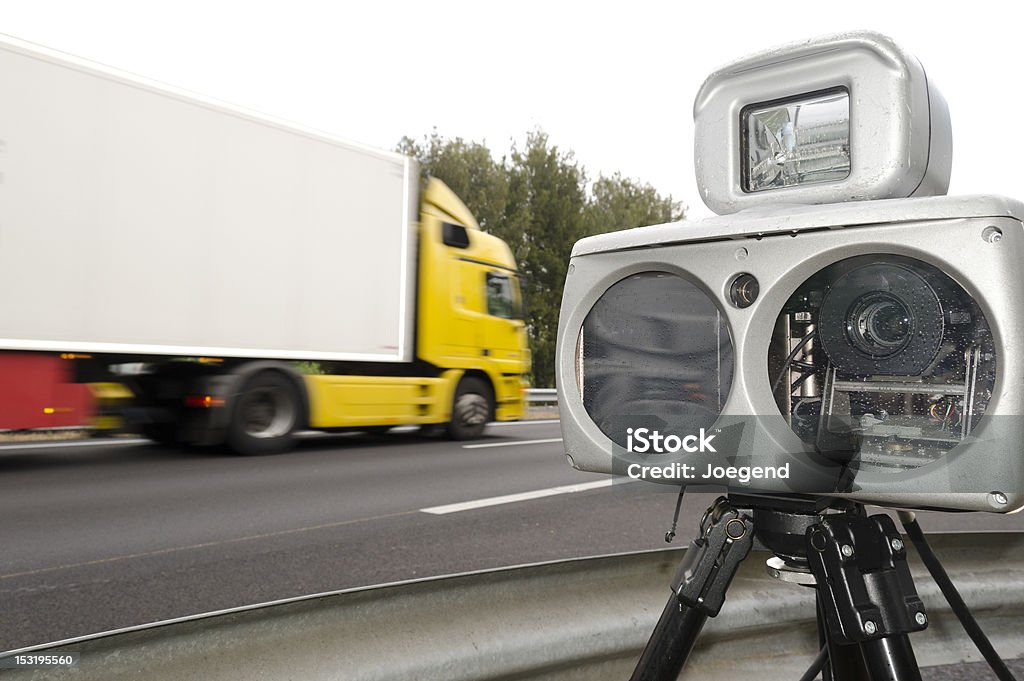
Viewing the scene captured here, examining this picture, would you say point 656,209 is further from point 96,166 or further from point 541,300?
point 96,166

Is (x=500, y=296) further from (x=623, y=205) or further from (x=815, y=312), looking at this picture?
(x=623, y=205)

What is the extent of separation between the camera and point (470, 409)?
1188 centimetres

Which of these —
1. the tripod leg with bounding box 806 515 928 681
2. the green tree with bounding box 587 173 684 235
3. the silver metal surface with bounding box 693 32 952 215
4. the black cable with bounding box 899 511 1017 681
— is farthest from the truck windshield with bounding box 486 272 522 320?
the green tree with bounding box 587 173 684 235

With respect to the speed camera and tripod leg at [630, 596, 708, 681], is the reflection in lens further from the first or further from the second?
tripod leg at [630, 596, 708, 681]

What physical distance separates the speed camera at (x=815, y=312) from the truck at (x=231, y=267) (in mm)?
7816

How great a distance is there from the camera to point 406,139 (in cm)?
2975

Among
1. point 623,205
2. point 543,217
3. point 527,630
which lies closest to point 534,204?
point 543,217

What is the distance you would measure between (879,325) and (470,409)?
35.9ft

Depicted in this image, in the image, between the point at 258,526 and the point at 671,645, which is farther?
the point at 258,526

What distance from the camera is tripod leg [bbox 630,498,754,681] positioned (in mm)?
1167

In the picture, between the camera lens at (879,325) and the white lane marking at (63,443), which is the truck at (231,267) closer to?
the white lane marking at (63,443)

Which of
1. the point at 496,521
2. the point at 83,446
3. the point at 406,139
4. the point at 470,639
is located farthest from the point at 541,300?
the point at 470,639

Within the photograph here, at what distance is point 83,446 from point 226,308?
2647 mm

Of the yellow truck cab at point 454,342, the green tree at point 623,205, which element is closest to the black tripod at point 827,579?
the yellow truck cab at point 454,342
